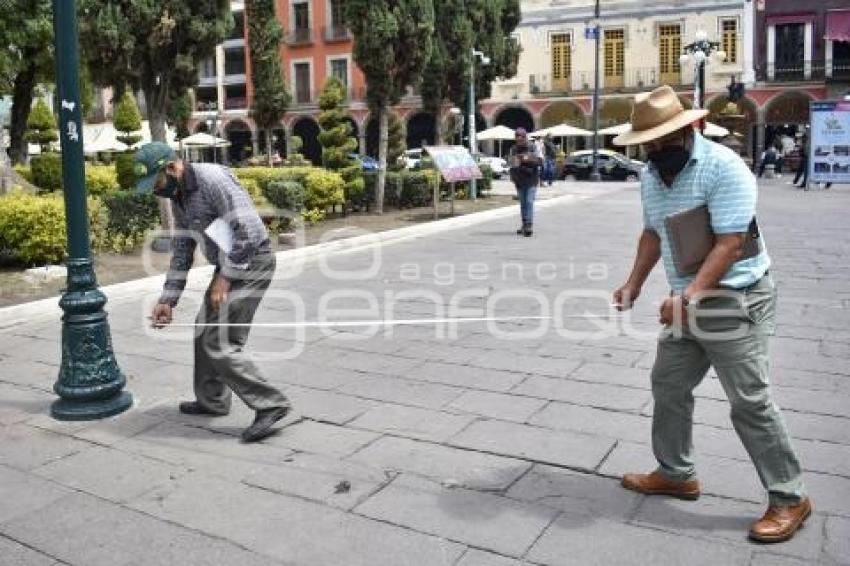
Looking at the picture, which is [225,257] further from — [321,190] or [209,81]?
[209,81]

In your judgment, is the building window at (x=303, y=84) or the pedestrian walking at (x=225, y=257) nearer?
the pedestrian walking at (x=225, y=257)

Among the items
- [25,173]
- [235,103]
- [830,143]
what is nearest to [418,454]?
[25,173]

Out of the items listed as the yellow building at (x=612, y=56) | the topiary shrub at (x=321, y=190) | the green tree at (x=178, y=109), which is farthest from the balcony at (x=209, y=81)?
the topiary shrub at (x=321, y=190)

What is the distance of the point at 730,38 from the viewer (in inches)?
1511

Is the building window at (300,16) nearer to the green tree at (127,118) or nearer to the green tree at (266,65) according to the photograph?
the green tree at (266,65)

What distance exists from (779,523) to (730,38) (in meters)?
38.9

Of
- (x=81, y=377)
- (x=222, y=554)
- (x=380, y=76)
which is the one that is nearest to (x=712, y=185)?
(x=222, y=554)

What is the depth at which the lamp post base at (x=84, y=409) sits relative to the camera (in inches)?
187

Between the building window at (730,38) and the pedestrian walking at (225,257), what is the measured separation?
3795 cm

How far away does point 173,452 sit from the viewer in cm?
425

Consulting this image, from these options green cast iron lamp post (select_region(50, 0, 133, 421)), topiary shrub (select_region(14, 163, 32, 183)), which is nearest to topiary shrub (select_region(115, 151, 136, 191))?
topiary shrub (select_region(14, 163, 32, 183))

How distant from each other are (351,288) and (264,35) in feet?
52.9

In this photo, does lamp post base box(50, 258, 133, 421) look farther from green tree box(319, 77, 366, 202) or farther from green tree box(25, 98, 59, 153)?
green tree box(25, 98, 59, 153)

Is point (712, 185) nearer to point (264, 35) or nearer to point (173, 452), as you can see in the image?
point (173, 452)
